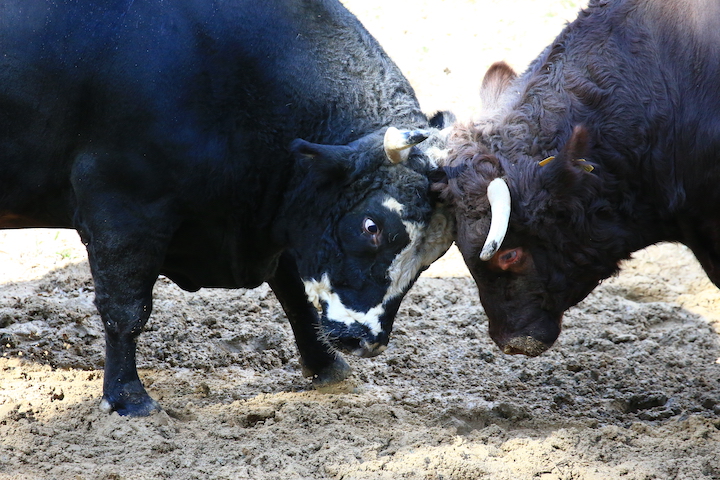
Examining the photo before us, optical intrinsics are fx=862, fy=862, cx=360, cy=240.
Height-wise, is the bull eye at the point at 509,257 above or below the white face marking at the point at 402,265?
above

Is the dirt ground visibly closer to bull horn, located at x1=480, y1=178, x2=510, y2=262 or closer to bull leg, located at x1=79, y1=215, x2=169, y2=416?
bull leg, located at x1=79, y1=215, x2=169, y2=416

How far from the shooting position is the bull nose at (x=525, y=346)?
476 cm

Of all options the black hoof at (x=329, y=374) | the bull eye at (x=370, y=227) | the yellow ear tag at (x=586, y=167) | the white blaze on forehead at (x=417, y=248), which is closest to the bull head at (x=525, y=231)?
the yellow ear tag at (x=586, y=167)

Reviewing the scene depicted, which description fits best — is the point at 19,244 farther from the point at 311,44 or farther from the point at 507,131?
the point at 507,131

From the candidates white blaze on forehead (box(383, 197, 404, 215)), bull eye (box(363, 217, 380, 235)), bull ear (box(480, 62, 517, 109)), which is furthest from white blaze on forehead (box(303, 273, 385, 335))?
bull ear (box(480, 62, 517, 109))

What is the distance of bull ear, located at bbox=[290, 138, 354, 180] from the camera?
179 inches

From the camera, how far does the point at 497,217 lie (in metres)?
4.20

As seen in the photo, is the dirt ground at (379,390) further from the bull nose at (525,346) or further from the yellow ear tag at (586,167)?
the yellow ear tag at (586,167)

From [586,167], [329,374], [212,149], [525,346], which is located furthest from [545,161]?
[329,374]

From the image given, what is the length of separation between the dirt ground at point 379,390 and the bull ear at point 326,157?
141 centimetres

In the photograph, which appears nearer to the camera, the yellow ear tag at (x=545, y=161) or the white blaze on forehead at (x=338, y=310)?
the yellow ear tag at (x=545, y=161)

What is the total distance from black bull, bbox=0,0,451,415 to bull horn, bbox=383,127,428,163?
0.03 ft

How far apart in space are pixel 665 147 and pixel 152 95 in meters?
2.65

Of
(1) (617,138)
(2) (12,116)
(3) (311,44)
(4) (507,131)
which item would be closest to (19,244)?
(2) (12,116)
